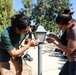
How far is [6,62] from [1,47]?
0.24 m

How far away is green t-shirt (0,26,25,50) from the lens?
3279mm

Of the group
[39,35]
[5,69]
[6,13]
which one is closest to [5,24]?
[6,13]

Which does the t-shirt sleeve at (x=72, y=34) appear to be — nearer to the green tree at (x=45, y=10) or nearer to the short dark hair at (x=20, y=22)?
the short dark hair at (x=20, y=22)

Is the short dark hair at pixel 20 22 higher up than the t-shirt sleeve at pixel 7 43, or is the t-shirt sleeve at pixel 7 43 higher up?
the short dark hair at pixel 20 22

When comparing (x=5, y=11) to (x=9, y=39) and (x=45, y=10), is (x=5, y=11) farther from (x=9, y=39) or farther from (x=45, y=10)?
(x=45, y=10)

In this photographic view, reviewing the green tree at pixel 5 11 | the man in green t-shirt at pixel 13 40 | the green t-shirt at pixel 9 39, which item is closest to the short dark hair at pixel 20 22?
the man in green t-shirt at pixel 13 40

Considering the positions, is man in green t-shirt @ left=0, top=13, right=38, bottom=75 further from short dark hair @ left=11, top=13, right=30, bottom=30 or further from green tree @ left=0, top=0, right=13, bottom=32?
green tree @ left=0, top=0, right=13, bottom=32

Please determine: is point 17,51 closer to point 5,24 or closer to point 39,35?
point 39,35

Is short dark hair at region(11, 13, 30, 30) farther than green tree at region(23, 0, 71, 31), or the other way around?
green tree at region(23, 0, 71, 31)

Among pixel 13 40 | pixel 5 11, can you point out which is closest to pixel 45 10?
pixel 5 11

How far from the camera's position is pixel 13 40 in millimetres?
3385

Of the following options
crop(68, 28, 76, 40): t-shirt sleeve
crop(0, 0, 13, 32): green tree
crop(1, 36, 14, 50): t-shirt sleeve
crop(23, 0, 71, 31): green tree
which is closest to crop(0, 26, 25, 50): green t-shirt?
crop(1, 36, 14, 50): t-shirt sleeve

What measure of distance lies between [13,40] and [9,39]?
0.10 metres

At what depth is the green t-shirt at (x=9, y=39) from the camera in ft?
10.8
